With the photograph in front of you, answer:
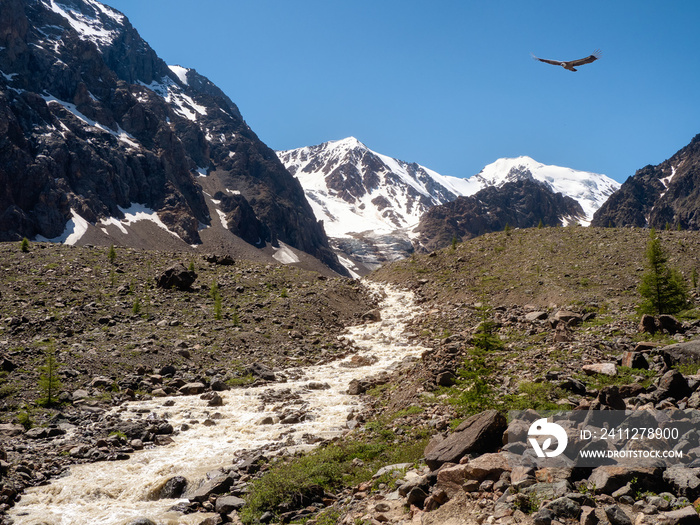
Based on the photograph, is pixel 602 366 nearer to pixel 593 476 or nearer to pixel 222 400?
pixel 593 476

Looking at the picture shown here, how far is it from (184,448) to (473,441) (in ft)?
39.4

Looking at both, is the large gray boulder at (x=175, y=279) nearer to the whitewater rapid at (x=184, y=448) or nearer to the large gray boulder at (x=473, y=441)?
the whitewater rapid at (x=184, y=448)

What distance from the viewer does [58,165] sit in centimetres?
18300

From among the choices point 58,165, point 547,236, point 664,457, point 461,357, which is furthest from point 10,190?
point 664,457

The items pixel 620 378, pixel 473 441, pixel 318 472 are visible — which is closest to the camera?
pixel 473 441

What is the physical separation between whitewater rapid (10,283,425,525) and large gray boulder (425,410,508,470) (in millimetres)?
7021

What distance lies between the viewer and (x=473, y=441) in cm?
1234

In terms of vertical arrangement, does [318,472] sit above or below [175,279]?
below

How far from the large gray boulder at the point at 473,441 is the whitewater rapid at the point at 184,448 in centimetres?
702

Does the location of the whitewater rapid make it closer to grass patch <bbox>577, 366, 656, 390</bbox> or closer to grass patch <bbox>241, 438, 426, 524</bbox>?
grass patch <bbox>241, 438, 426, 524</bbox>

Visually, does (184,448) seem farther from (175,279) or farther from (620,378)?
(175,279)

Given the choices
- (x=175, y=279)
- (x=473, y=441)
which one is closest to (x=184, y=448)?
(x=473, y=441)

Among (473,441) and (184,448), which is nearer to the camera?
(473,441)

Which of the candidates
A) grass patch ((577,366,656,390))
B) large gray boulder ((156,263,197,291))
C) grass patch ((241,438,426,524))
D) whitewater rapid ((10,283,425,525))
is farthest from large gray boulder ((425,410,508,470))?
large gray boulder ((156,263,197,291))
